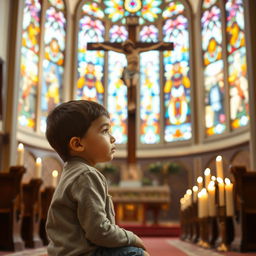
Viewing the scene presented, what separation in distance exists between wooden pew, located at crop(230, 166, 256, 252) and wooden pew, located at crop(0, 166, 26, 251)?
2.03 m

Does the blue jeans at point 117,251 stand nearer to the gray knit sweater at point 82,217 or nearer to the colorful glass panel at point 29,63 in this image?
the gray knit sweater at point 82,217

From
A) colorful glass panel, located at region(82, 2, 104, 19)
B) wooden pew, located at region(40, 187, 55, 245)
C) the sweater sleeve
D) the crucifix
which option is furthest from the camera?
colorful glass panel, located at region(82, 2, 104, 19)

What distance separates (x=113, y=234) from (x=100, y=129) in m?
0.31

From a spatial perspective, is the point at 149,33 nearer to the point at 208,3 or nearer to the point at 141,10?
the point at 141,10

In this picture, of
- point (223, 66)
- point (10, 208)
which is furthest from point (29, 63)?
point (10, 208)

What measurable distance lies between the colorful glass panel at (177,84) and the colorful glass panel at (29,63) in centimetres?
345

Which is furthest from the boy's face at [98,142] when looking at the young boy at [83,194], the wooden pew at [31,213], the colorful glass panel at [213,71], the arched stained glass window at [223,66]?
the colorful glass panel at [213,71]

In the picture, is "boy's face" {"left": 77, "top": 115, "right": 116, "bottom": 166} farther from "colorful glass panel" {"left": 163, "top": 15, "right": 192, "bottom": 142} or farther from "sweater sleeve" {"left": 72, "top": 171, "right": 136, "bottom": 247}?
"colorful glass panel" {"left": 163, "top": 15, "right": 192, "bottom": 142}

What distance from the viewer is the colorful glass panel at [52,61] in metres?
10.6

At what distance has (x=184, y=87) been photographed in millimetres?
11047

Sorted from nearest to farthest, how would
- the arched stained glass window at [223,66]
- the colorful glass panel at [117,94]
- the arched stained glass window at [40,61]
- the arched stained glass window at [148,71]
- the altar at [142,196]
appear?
1. the altar at [142,196]
2. the arched stained glass window at [223,66]
3. the arched stained glass window at [40,61]
4. the arched stained glass window at [148,71]
5. the colorful glass panel at [117,94]

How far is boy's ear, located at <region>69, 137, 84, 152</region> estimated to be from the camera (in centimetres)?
122

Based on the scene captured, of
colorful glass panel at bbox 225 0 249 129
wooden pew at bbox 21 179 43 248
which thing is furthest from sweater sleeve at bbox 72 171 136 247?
colorful glass panel at bbox 225 0 249 129

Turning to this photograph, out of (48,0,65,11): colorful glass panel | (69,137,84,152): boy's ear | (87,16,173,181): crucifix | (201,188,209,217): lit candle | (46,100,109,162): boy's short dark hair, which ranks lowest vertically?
(201,188,209,217): lit candle
